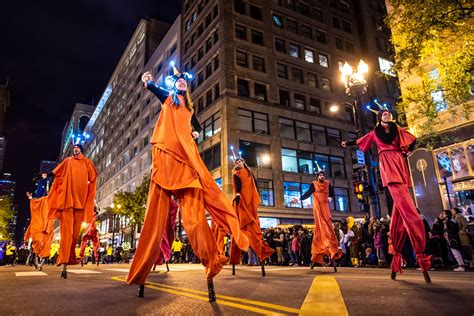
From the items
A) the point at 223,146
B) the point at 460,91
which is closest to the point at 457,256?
the point at 460,91

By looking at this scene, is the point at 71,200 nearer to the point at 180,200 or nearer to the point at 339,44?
the point at 180,200

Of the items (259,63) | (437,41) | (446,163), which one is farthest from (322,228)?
(259,63)

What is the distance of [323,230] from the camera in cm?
841

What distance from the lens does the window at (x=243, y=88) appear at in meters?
35.2

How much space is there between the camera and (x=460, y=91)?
13430 millimetres

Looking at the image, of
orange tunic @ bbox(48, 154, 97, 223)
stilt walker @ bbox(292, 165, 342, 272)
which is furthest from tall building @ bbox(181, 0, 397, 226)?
orange tunic @ bbox(48, 154, 97, 223)

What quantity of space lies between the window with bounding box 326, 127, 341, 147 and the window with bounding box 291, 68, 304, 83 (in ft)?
22.1

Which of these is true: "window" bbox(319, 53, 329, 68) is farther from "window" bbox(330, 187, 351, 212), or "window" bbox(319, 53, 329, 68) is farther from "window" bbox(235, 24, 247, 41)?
"window" bbox(330, 187, 351, 212)

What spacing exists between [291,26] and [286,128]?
45.4 ft

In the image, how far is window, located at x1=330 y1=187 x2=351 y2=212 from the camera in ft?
121

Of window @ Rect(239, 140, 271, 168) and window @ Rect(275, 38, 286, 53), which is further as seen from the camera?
window @ Rect(275, 38, 286, 53)

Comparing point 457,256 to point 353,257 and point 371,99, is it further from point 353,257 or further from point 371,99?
point 371,99

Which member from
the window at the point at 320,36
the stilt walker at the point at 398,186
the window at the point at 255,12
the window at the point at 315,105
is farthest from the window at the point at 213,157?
the stilt walker at the point at 398,186

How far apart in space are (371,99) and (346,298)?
41820 millimetres
